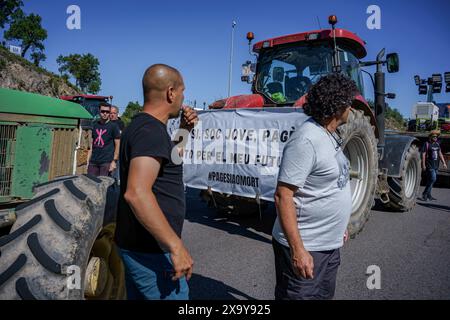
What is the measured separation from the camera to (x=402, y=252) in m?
4.65

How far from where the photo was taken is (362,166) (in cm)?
529

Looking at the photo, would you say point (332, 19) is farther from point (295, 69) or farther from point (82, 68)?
point (82, 68)

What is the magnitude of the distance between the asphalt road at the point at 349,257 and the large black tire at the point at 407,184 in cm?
29

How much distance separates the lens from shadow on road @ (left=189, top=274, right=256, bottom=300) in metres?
3.28

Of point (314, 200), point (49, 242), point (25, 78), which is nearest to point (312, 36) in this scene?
point (314, 200)

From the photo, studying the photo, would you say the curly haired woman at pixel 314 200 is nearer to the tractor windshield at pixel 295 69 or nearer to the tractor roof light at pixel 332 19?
the tractor roof light at pixel 332 19

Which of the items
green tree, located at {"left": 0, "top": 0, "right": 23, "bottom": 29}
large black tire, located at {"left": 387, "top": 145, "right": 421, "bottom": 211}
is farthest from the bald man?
green tree, located at {"left": 0, "top": 0, "right": 23, "bottom": 29}

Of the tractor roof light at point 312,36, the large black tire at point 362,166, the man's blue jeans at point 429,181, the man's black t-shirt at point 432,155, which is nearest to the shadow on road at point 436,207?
the man's blue jeans at point 429,181

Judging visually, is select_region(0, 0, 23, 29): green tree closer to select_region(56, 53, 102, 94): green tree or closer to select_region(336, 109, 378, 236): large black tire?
select_region(56, 53, 102, 94): green tree

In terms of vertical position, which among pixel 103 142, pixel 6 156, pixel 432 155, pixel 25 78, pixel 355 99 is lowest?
pixel 6 156

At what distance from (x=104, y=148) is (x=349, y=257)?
449 cm

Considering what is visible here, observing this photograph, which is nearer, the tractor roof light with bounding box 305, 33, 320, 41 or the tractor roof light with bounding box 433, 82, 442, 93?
the tractor roof light with bounding box 305, 33, 320, 41

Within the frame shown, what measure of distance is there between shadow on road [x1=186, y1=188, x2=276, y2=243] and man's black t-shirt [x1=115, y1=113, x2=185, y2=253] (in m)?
3.28
